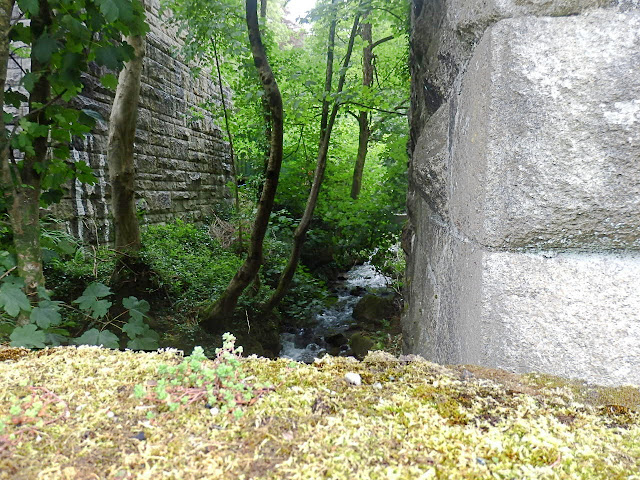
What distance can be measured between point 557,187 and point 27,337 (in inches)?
63.9

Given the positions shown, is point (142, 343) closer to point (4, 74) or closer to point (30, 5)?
point (4, 74)

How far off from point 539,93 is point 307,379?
0.83 metres

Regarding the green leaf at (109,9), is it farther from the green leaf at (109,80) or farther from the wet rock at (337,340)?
the wet rock at (337,340)

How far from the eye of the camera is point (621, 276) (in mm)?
958

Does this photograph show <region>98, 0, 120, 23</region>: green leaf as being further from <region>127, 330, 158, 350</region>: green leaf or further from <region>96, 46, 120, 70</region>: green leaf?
<region>127, 330, 158, 350</region>: green leaf

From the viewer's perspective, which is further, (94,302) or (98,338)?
(94,302)

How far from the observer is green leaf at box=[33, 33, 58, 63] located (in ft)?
5.66

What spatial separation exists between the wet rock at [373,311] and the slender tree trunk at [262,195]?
2.17 metres

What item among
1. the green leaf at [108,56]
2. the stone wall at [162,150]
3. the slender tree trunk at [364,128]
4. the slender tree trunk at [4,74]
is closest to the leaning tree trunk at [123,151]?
the stone wall at [162,150]

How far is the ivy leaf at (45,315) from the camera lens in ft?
5.35

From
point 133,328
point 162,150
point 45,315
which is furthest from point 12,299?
point 162,150

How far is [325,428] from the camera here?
731mm

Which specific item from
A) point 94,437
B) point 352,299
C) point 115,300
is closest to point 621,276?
point 94,437

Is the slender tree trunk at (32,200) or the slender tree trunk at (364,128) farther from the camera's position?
the slender tree trunk at (364,128)
